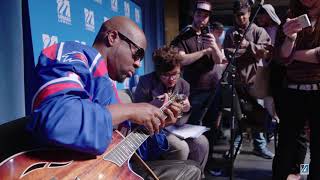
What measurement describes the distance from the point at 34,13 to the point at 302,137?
1.97 meters

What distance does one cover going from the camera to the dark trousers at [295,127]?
2.37 m

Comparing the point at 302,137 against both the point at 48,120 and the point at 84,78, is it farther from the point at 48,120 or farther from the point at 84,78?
the point at 48,120

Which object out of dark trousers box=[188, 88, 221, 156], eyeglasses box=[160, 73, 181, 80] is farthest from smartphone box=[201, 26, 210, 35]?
eyeglasses box=[160, 73, 181, 80]

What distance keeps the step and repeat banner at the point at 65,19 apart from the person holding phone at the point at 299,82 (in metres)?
1.51

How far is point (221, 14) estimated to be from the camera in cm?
905

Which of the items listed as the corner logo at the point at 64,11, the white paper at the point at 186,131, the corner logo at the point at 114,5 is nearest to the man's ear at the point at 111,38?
the corner logo at the point at 64,11

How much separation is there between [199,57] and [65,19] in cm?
140

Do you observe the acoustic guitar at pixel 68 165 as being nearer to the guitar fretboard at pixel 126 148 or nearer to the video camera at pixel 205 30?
the guitar fretboard at pixel 126 148

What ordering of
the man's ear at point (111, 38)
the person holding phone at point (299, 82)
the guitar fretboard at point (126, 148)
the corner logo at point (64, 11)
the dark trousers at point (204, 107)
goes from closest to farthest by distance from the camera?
the guitar fretboard at point (126, 148) → the man's ear at point (111, 38) → the person holding phone at point (299, 82) → the corner logo at point (64, 11) → the dark trousers at point (204, 107)

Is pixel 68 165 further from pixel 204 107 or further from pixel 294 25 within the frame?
pixel 204 107

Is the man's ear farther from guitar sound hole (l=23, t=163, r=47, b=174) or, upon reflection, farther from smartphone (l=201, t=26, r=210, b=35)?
smartphone (l=201, t=26, r=210, b=35)

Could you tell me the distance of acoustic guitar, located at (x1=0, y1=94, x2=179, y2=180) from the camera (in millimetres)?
1025

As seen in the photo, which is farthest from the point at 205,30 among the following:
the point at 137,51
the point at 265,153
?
the point at 137,51

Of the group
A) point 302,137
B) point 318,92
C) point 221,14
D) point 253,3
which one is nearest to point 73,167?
point 318,92
